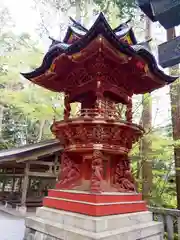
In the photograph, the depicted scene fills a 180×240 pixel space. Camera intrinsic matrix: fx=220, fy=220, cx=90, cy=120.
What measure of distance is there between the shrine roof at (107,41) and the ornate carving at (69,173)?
2044 mm

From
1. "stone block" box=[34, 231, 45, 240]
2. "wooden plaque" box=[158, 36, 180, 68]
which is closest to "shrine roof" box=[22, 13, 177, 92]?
"wooden plaque" box=[158, 36, 180, 68]

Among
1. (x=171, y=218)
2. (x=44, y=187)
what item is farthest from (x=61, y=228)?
(x=44, y=187)

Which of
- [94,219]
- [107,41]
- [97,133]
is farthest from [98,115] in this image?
[94,219]

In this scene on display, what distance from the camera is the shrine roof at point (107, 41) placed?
3721 mm

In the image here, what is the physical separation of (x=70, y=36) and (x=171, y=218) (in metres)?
4.67

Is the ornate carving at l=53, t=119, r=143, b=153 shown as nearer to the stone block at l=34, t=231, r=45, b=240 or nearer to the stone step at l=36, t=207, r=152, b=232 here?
the stone step at l=36, t=207, r=152, b=232

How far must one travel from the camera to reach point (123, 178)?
466 cm

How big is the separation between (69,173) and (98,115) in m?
1.45

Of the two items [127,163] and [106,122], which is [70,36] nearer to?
[106,122]

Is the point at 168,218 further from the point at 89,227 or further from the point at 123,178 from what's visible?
the point at 89,227

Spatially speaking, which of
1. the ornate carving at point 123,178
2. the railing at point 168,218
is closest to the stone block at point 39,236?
the ornate carving at point 123,178

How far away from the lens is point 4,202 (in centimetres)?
1134

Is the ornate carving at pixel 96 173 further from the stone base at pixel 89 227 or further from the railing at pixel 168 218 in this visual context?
the railing at pixel 168 218

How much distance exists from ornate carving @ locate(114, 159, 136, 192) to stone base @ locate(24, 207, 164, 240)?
517 millimetres
